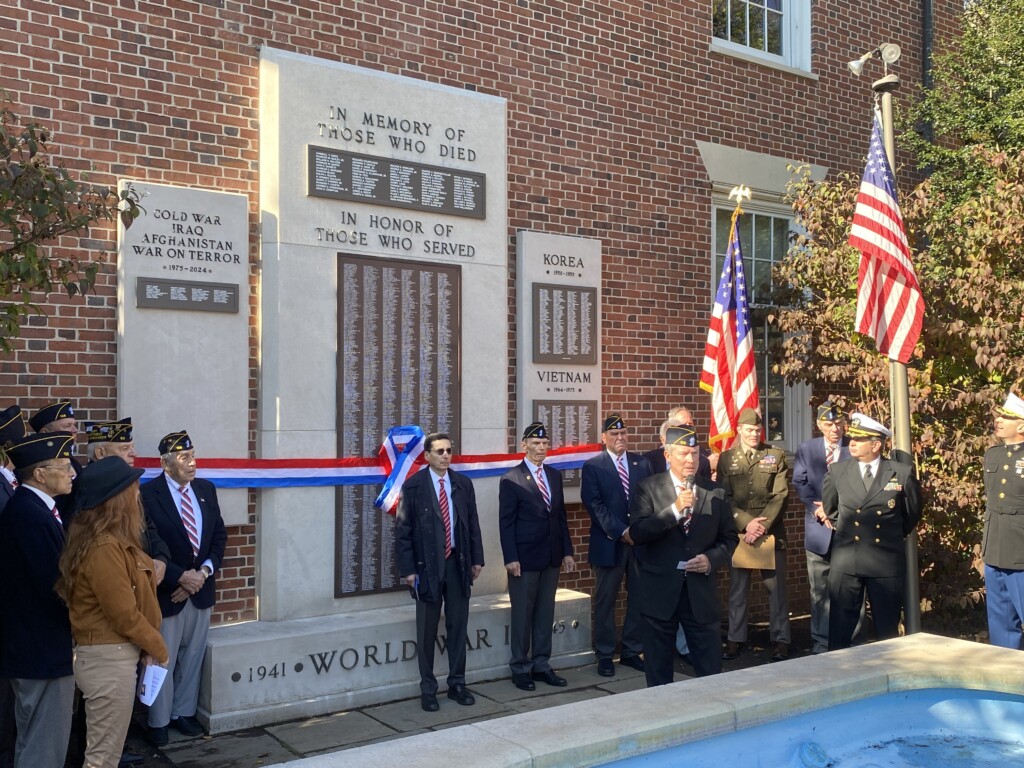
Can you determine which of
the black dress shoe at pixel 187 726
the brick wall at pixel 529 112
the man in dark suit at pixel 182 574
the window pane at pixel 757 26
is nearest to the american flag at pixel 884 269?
the brick wall at pixel 529 112

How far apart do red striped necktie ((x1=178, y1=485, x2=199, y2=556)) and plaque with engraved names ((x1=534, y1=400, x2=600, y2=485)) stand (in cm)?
325

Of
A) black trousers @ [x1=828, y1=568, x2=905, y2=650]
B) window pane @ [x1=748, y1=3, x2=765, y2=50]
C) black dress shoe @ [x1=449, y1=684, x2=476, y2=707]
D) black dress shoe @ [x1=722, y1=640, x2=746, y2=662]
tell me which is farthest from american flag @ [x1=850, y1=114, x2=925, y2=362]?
black dress shoe @ [x1=449, y1=684, x2=476, y2=707]

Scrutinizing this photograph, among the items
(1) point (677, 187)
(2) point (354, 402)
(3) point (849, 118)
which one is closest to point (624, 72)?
(1) point (677, 187)

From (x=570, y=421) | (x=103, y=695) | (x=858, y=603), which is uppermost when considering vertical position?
(x=570, y=421)

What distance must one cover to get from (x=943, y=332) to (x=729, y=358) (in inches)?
73.2

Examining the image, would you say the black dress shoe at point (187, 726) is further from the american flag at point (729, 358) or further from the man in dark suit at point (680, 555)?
the american flag at point (729, 358)

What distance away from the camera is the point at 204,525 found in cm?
650

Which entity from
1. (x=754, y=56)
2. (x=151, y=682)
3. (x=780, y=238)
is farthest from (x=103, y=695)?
(x=754, y=56)

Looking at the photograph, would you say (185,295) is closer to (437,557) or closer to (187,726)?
(437,557)

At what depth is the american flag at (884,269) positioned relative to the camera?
7.89m

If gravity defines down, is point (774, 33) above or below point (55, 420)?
above

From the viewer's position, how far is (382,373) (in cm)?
783

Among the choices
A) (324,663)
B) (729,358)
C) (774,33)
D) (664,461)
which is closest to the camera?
(324,663)

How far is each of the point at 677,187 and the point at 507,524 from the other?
14.0 ft
